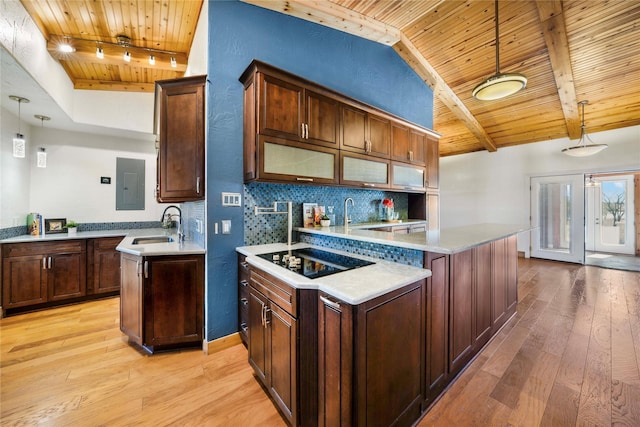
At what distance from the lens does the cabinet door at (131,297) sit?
2.19 metres

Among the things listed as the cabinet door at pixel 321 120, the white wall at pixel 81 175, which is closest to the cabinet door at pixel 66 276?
the white wall at pixel 81 175

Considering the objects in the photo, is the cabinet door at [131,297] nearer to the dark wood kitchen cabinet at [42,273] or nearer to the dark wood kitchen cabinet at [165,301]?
the dark wood kitchen cabinet at [165,301]

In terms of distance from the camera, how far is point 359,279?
4.52ft

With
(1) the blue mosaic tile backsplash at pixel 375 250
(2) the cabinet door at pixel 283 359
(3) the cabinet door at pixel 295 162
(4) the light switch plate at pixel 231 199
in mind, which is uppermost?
(3) the cabinet door at pixel 295 162

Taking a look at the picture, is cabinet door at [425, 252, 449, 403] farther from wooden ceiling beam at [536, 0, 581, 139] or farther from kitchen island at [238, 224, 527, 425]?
wooden ceiling beam at [536, 0, 581, 139]

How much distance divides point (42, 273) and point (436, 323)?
182 inches

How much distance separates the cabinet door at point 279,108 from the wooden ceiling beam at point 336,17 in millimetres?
1031

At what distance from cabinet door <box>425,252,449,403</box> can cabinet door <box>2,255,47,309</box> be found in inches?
179

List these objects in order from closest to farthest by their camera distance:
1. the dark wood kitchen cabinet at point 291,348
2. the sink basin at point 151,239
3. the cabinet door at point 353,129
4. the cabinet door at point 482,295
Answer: the dark wood kitchen cabinet at point 291,348
the cabinet door at point 482,295
the cabinet door at point 353,129
the sink basin at point 151,239

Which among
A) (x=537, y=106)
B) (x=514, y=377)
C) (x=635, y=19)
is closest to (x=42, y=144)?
(x=514, y=377)

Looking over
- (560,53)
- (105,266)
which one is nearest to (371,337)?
(105,266)

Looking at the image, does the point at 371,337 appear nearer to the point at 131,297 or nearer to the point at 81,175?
the point at 131,297

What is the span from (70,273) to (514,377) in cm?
516

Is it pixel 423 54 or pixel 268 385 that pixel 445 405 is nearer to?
pixel 268 385
